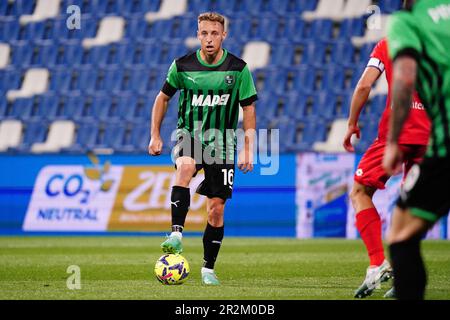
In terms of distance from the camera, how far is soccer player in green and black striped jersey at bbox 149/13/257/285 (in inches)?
295

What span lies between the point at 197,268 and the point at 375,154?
3272 millimetres

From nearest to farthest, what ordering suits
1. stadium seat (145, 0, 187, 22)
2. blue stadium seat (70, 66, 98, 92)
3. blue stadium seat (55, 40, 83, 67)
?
blue stadium seat (70, 66, 98, 92) < stadium seat (145, 0, 187, 22) < blue stadium seat (55, 40, 83, 67)

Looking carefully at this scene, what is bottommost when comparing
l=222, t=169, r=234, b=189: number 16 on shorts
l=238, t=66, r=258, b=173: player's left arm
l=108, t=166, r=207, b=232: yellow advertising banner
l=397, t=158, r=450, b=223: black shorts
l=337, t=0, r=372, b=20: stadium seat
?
l=397, t=158, r=450, b=223: black shorts

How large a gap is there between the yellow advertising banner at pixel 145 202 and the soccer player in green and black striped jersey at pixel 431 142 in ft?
38.2

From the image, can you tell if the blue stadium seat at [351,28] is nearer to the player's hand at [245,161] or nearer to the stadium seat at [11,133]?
the stadium seat at [11,133]

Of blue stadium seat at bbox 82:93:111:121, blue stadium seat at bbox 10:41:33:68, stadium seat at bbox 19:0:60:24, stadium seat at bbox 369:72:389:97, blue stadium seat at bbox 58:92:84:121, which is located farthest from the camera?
stadium seat at bbox 19:0:60:24

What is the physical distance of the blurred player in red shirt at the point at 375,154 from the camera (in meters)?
6.21

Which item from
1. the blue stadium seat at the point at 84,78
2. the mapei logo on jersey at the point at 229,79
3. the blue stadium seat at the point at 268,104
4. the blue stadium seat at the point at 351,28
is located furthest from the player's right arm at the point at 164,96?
the blue stadium seat at the point at 84,78

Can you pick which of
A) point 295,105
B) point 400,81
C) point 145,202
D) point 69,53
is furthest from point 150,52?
point 400,81

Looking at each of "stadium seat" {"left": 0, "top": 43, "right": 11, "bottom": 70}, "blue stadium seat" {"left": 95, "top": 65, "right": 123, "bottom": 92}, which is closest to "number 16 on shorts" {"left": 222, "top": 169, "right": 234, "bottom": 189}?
"blue stadium seat" {"left": 95, "top": 65, "right": 123, "bottom": 92}

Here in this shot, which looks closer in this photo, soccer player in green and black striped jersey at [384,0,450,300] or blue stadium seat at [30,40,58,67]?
soccer player in green and black striped jersey at [384,0,450,300]

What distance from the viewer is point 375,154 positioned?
257 inches

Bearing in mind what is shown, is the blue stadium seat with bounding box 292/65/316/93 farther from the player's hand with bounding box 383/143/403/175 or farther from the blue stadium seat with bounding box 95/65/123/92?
the player's hand with bounding box 383/143/403/175
